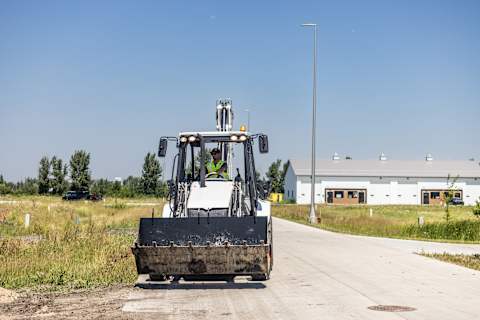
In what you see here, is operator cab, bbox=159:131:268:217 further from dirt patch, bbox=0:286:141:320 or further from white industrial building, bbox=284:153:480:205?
white industrial building, bbox=284:153:480:205

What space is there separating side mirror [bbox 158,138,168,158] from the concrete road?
2.44m

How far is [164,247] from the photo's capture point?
1180cm

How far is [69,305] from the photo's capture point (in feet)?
35.0

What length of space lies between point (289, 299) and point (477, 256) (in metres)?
9.73

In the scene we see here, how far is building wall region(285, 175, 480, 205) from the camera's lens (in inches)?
3597

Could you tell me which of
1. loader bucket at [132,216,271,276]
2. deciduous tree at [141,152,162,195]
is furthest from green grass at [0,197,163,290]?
deciduous tree at [141,152,162,195]

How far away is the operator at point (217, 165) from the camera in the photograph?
47.0 feet

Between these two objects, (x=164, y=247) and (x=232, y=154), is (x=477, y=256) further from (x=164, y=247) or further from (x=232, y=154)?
(x=164, y=247)

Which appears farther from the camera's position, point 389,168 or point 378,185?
point 389,168

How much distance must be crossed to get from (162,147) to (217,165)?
4.62 feet

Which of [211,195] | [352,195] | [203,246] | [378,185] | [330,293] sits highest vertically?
[378,185]

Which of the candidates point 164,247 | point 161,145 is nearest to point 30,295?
point 164,247

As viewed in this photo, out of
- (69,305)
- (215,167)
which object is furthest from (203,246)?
(215,167)

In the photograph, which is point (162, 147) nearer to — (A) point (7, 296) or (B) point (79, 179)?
(A) point (7, 296)
